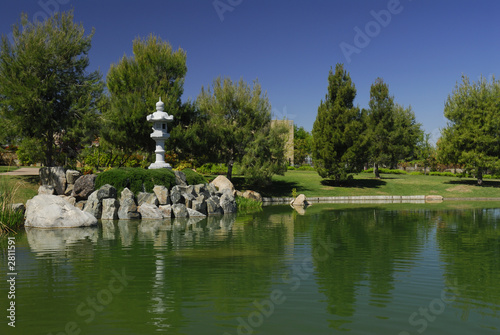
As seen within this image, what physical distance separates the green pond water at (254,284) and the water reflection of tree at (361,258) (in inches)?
1.4

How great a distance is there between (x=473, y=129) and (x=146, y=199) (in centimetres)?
3828

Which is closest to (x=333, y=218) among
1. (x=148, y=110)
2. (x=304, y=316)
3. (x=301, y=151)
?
(x=304, y=316)

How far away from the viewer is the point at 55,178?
2309cm

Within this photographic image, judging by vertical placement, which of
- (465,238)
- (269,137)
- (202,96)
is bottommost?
(465,238)

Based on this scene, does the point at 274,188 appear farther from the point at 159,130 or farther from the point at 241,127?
the point at 159,130

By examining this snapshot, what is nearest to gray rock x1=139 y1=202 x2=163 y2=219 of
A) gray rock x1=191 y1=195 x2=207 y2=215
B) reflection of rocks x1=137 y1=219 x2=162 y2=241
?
reflection of rocks x1=137 y1=219 x2=162 y2=241

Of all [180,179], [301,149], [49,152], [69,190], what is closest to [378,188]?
[180,179]

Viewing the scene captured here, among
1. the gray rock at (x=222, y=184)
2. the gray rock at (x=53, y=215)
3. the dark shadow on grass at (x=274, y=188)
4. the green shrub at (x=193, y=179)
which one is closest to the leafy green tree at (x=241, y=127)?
the dark shadow on grass at (x=274, y=188)

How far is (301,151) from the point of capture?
8462cm

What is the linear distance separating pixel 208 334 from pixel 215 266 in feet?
13.7

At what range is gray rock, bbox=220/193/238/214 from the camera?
82.2 feet

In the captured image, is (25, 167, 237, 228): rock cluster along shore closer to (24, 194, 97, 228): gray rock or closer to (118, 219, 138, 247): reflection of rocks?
(24, 194, 97, 228): gray rock

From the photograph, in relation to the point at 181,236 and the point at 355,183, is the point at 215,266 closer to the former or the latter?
the point at 181,236

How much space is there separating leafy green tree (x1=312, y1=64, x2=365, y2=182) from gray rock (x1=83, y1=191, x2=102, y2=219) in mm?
26157
